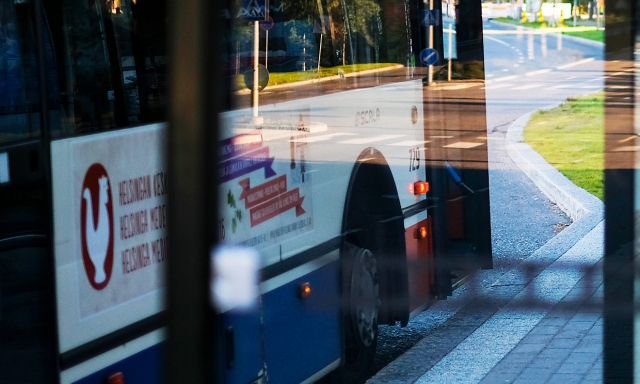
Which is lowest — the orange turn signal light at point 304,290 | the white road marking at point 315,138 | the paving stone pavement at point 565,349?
the paving stone pavement at point 565,349

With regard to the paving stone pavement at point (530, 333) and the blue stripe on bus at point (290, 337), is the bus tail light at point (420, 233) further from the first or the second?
the blue stripe on bus at point (290, 337)

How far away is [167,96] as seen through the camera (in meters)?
1.21

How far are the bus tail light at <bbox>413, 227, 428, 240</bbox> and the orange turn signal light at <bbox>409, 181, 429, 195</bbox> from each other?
20 centimetres

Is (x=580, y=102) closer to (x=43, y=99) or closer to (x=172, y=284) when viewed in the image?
(x=43, y=99)

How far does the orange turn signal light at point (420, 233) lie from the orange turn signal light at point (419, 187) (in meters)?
0.20

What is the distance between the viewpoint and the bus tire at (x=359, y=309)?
3.88 metres

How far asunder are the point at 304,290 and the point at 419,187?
131cm

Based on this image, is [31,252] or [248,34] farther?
[248,34]

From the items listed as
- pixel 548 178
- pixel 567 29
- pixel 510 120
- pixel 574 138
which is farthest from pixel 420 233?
pixel 548 178

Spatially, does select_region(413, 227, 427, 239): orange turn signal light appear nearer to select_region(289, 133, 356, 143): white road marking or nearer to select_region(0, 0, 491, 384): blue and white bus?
select_region(0, 0, 491, 384): blue and white bus

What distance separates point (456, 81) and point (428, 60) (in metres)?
0.35

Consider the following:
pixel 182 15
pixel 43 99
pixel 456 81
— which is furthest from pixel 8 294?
pixel 456 81

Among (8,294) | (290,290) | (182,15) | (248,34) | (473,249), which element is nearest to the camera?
(182,15)

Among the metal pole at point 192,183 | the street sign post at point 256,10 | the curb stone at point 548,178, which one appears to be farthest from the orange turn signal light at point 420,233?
the metal pole at point 192,183
